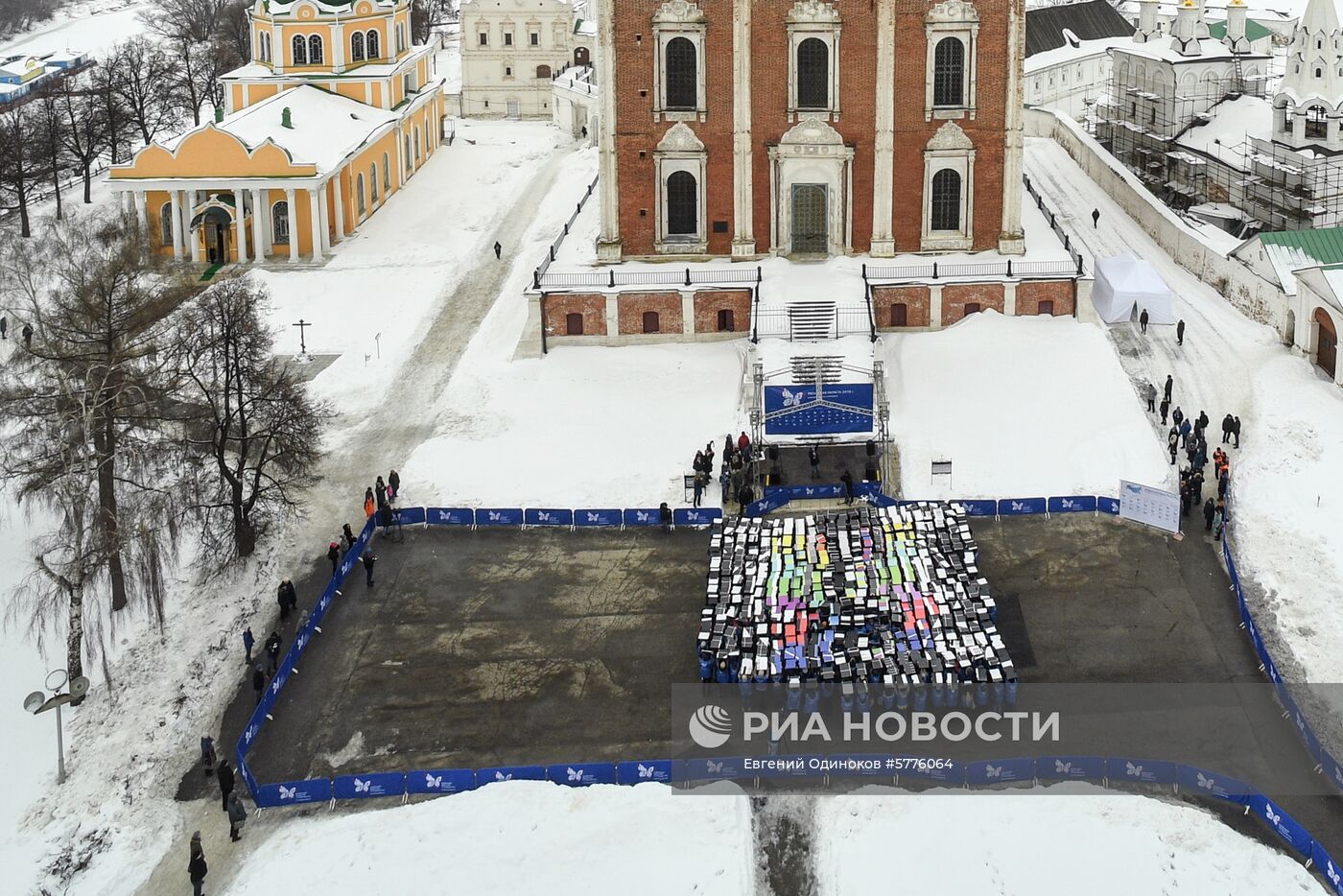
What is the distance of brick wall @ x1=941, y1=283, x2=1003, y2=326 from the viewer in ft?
153

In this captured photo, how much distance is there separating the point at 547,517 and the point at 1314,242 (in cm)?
2931

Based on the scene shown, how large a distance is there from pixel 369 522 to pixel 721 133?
19.1 m

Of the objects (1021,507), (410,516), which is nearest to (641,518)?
(410,516)

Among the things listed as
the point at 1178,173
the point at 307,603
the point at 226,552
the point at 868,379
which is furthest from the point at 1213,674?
the point at 1178,173

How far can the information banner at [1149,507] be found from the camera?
3488 centimetres

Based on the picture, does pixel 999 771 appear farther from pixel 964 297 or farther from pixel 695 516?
pixel 964 297

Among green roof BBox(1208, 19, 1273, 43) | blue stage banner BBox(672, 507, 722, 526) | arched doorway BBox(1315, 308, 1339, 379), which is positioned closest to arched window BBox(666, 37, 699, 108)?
blue stage banner BBox(672, 507, 722, 526)

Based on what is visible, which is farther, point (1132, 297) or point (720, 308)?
point (1132, 297)

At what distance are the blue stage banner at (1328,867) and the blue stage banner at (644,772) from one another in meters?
10.4

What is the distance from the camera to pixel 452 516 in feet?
120

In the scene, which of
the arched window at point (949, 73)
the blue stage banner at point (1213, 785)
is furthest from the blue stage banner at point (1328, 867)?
the arched window at point (949, 73)

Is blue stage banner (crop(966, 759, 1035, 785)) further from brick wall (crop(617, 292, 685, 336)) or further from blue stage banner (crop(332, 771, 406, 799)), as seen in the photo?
brick wall (crop(617, 292, 685, 336))

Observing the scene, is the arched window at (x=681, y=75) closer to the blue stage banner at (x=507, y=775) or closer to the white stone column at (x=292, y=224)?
the white stone column at (x=292, y=224)

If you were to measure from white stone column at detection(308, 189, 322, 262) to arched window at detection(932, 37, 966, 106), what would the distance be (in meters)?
26.3
